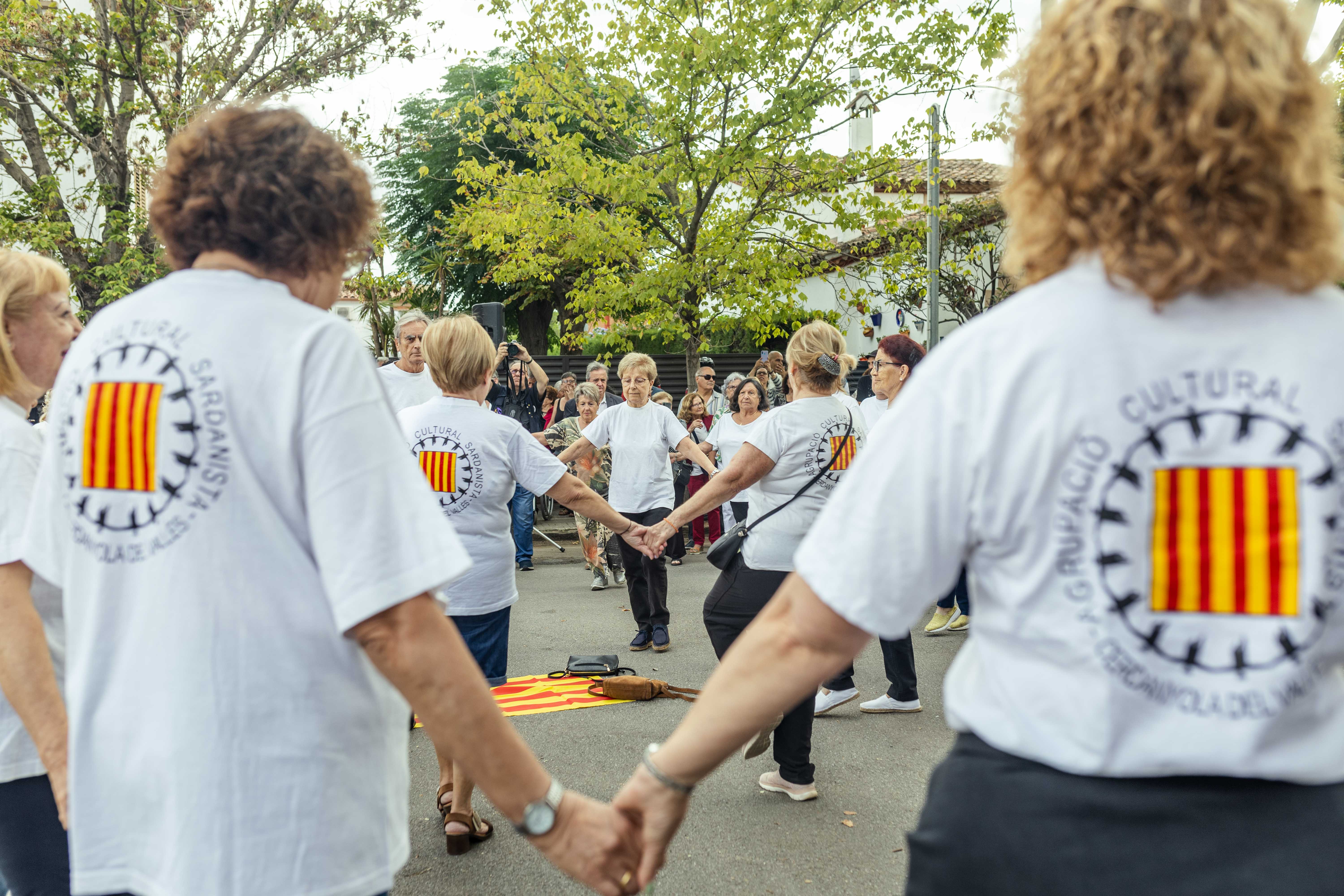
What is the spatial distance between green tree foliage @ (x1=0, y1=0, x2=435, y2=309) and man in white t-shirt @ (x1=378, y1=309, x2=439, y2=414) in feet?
18.5

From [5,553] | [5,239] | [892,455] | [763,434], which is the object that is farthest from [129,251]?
[892,455]

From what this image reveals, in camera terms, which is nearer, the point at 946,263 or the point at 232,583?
the point at 232,583

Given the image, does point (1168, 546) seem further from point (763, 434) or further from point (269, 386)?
point (763, 434)

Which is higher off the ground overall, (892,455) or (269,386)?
(269,386)

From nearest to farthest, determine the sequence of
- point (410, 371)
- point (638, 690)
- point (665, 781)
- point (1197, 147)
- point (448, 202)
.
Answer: point (1197, 147) → point (665, 781) → point (638, 690) → point (410, 371) → point (448, 202)

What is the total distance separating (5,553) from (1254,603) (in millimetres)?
1997

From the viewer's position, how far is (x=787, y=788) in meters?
4.41

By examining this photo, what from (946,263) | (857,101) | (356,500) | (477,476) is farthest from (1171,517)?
(946,263)

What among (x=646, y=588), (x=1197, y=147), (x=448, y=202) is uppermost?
(x=448, y=202)

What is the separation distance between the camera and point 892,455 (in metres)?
1.33

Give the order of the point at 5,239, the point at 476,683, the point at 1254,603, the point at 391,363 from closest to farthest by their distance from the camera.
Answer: the point at 1254,603 < the point at 476,683 < the point at 391,363 < the point at 5,239

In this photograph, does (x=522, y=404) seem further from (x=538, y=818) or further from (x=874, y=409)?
(x=538, y=818)

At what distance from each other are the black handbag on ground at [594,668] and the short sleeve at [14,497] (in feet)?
15.0

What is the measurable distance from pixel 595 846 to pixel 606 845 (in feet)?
0.06
